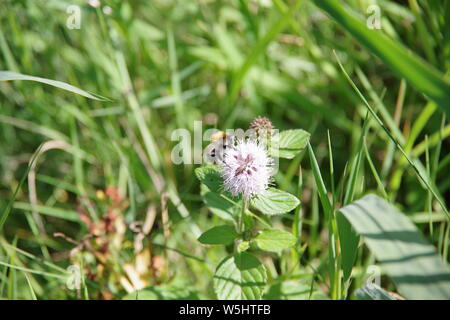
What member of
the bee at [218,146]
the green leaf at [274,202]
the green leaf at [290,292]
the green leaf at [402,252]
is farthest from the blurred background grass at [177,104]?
the green leaf at [402,252]

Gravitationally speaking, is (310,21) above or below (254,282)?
above

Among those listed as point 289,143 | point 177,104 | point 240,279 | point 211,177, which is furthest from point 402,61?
point 177,104

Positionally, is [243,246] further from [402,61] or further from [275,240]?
[402,61]

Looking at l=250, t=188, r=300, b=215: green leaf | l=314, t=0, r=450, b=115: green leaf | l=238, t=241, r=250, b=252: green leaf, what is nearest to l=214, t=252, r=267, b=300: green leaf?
l=238, t=241, r=250, b=252: green leaf

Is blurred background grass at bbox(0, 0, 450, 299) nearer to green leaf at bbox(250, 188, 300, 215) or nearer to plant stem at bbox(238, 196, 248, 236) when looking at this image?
plant stem at bbox(238, 196, 248, 236)
